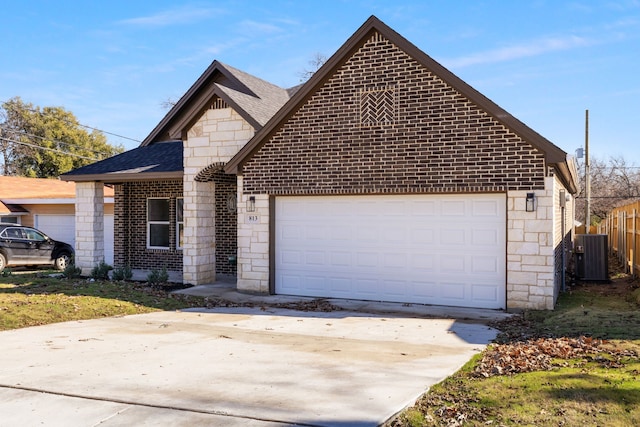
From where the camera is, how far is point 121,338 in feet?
31.1

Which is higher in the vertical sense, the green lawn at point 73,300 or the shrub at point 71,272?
the shrub at point 71,272

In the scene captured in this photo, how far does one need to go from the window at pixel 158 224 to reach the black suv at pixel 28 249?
3710mm

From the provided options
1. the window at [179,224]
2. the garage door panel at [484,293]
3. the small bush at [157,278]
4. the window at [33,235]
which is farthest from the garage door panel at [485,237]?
the window at [33,235]

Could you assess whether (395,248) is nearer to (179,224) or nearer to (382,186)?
(382,186)

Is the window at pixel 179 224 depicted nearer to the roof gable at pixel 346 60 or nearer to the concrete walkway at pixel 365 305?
the concrete walkway at pixel 365 305

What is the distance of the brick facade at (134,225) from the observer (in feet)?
64.7

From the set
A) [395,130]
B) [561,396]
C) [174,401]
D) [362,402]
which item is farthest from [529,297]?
[174,401]

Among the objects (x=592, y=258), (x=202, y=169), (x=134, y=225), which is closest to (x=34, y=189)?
(x=134, y=225)

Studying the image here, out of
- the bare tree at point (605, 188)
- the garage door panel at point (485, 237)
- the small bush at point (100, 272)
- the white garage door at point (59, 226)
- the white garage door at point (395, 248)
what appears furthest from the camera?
the bare tree at point (605, 188)

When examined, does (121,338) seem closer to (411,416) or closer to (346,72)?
(411,416)

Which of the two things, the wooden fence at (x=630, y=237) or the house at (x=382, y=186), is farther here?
the wooden fence at (x=630, y=237)

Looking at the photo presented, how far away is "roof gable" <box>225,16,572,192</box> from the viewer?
37.7ft

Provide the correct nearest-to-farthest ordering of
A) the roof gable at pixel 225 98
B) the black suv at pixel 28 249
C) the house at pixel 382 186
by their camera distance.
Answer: the house at pixel 382 186 < the roof gable at pixel 225 98 < the black suv at pixel 28 249

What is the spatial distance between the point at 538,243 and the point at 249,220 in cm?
665
